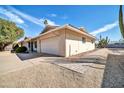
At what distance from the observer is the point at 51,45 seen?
46.6 feet

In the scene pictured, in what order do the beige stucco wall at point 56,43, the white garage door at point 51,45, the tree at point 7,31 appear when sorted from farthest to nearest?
the tree at point 7,31
the white garage door at point 51,45
the beige stucco wall at point 56,43

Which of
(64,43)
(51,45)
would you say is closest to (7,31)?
(51,45)

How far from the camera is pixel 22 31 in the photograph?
29953 mm

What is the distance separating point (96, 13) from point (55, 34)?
4173 mm

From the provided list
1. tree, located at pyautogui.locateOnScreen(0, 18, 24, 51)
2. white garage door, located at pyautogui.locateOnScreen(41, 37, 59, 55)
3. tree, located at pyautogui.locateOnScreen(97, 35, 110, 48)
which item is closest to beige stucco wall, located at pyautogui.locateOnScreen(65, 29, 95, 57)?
white garage door, located at pyautogui.locateOnScreen(41, 37, 59, 55)

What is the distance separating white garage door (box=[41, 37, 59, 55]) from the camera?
1295 centimetres

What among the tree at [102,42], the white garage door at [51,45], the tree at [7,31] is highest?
the tree at [7,31]

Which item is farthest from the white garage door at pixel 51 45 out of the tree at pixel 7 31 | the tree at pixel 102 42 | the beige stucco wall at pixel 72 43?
the tree at pixel 102 42

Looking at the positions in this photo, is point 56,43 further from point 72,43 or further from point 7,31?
point 7,31

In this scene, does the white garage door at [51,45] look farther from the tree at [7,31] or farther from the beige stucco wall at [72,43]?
the tree at [7,31]

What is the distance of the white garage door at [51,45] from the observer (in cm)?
1295

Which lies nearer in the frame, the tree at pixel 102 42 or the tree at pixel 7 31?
the tree at pixel 7 31

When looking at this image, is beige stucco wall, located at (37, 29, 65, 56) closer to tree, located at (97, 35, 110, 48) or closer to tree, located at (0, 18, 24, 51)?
tree, located at (0, 18, 24, 51)
